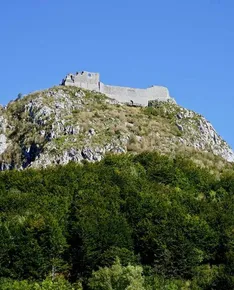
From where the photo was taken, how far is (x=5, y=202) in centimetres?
8912

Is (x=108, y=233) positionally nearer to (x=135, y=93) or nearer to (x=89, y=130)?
(x=89, y=130)

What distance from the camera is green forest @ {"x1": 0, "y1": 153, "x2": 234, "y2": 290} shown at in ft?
242

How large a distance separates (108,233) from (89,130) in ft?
149

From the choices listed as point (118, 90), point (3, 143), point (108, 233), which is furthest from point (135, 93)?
point (108, 233)

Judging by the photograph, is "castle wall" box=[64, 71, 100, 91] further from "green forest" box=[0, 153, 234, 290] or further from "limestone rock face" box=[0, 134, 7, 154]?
"green forest" box=[0, 153, 234, 290]

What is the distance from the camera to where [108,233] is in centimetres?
8125

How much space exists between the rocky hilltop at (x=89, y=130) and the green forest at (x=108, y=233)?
16.6m

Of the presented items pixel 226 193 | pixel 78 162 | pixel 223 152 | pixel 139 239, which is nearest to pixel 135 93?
pixel 223 152

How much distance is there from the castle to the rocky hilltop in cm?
233

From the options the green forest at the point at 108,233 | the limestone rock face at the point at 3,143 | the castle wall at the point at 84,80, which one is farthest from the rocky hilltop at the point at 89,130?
the green forest at the point at 108,233

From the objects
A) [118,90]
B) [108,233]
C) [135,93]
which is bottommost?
[108,233]

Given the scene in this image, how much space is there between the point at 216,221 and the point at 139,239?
38.3ft

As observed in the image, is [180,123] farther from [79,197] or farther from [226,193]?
[79,197]

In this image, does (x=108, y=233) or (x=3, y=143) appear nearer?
(x=108, y=233)
